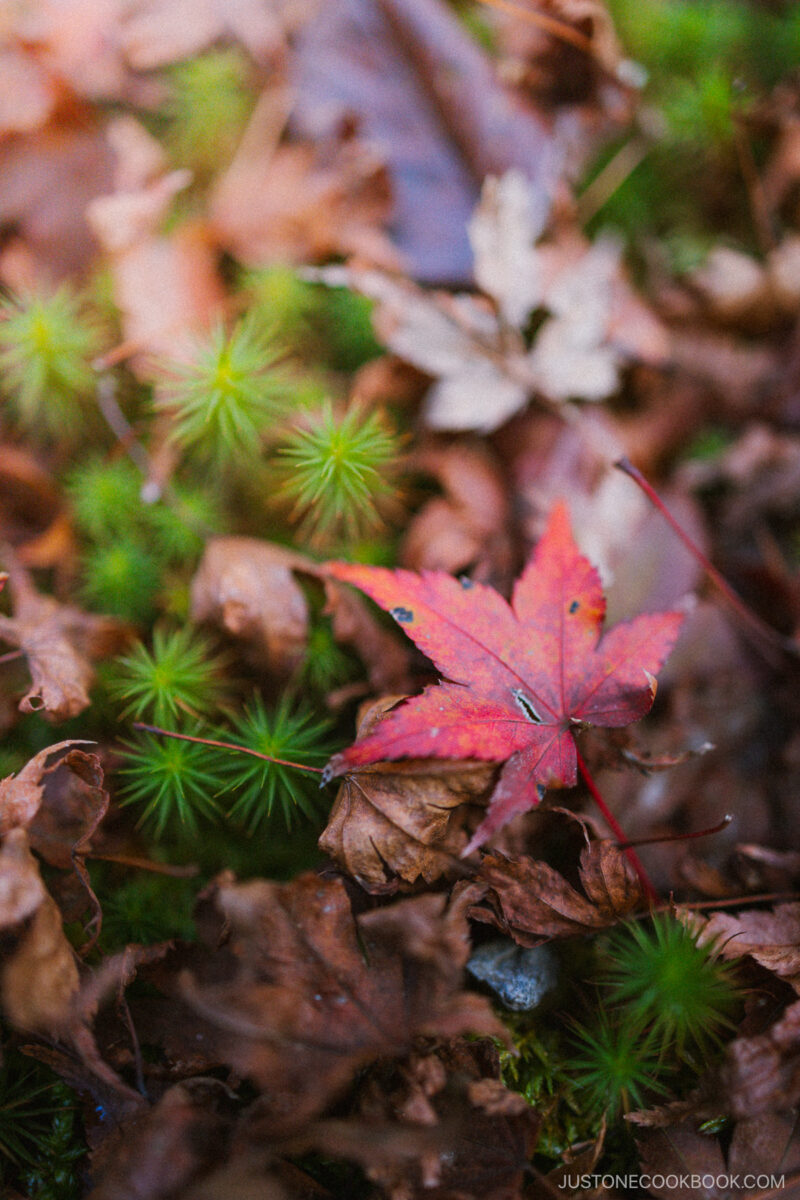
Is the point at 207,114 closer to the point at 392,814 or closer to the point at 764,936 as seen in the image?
the point at 392,814

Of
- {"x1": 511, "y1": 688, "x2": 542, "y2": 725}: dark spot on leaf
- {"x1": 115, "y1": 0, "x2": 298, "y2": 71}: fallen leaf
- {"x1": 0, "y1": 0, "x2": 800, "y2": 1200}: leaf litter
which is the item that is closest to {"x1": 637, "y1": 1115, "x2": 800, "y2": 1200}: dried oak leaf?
{"x1": 0, "y1": 0, "x2": 800, "y2": 1200}: leaf litter

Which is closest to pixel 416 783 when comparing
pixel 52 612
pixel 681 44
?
pixel 52 612

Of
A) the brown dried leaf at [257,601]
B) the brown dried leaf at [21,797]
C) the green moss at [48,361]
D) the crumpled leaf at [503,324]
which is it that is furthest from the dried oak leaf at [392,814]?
the green moss at [48,361]

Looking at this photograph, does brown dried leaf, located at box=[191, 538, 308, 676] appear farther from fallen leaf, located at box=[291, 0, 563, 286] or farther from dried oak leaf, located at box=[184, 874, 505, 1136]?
fallen leaf, located at box=[291, 0, 563, 286]

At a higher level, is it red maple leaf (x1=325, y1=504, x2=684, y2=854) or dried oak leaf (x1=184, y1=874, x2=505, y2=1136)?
red maple leaf (x1=325, y1=504, x2=684, y2=854)

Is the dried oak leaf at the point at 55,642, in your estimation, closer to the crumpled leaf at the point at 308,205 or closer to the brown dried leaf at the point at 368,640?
the brown dried leaf at the point at 368,640

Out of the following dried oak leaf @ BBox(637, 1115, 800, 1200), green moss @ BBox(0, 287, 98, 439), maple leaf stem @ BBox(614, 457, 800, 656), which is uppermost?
green moss @ BBox(0, 287, 98, 439)

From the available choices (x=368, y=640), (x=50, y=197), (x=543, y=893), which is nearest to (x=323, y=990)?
(x=543, y=893)
